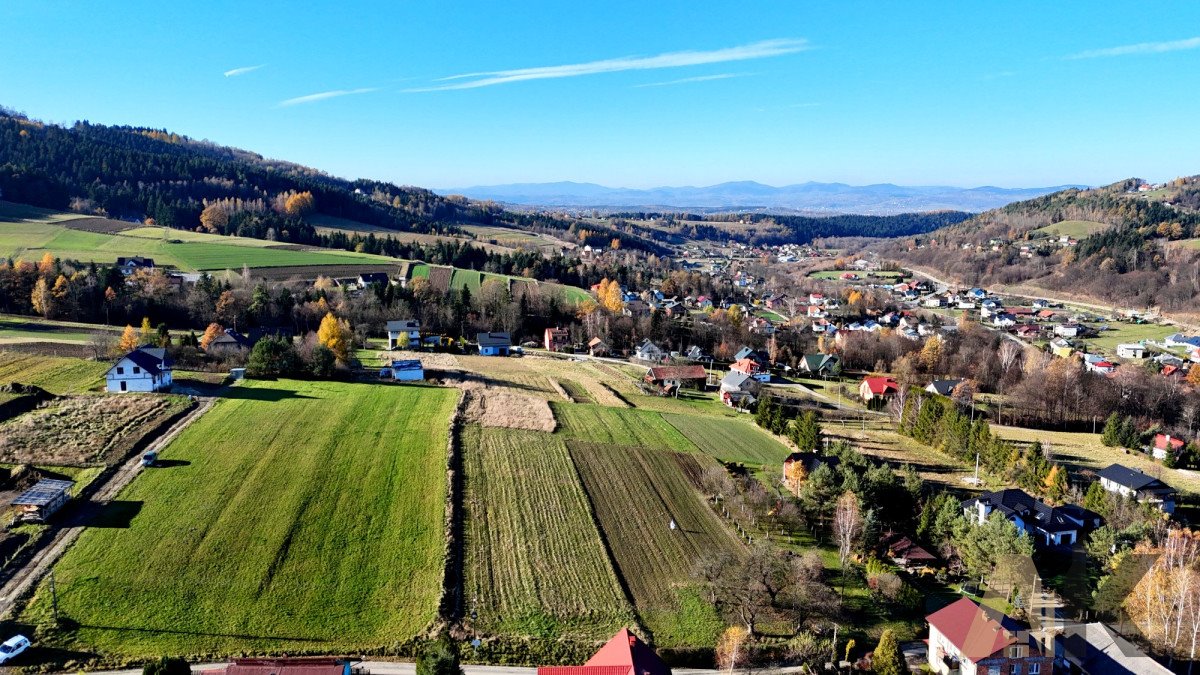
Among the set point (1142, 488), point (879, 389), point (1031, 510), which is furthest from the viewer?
point (879, 389)

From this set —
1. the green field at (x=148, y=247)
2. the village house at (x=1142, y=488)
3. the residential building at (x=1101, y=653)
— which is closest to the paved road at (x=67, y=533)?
the residential building at (x=1101, y=653)

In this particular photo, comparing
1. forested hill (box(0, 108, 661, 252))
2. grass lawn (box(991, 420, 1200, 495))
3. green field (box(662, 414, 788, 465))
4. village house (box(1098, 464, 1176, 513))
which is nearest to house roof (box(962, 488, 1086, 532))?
village house (box(1098, 464, 1176, 513))


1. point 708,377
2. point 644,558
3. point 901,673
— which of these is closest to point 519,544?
point 644,558

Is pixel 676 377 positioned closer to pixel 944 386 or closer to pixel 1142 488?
pixel 944 386

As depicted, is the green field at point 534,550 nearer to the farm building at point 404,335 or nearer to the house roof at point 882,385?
the farm building at point 404,335

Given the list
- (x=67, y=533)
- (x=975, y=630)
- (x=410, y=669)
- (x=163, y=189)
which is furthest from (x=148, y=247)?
(x=975, y=630)

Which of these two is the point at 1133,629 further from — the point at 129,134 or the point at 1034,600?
the point at 129,134

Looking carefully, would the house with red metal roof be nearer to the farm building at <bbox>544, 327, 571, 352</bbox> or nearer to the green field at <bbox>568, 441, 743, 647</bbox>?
the green field at <bbox>568, 441, 743, 647</bbox>
